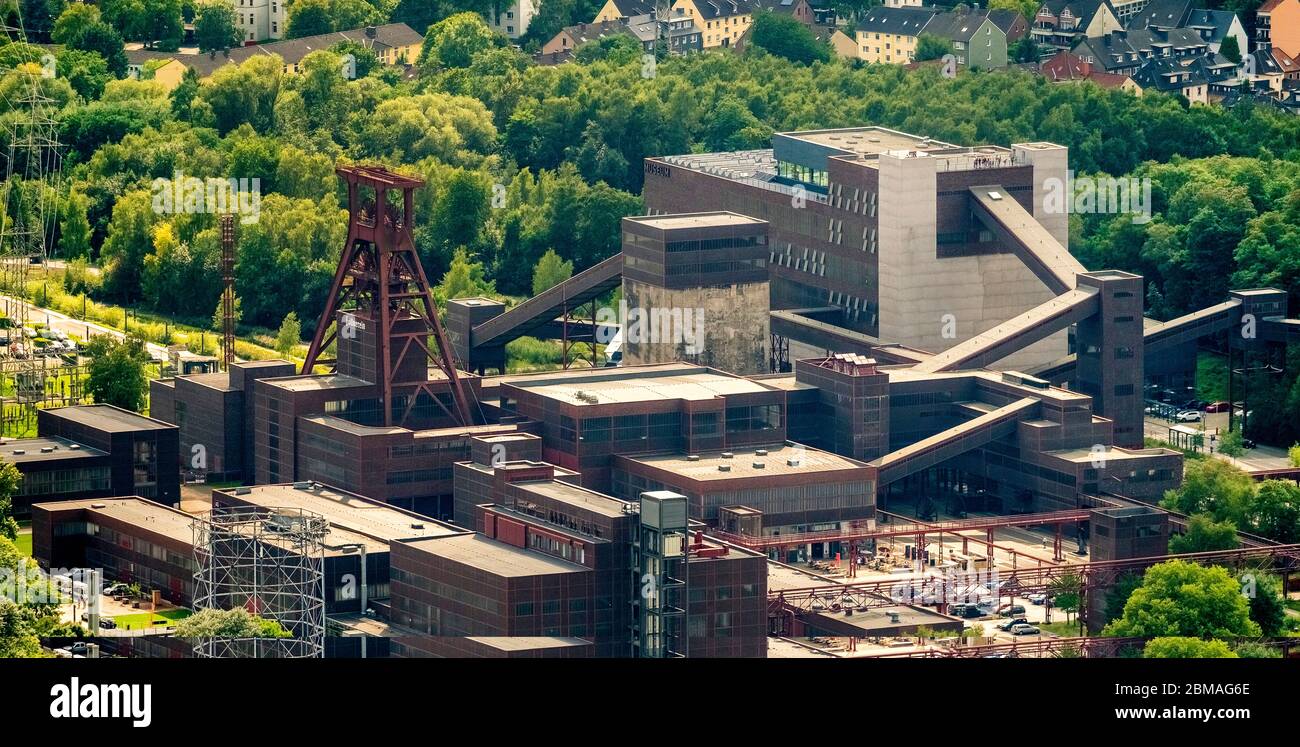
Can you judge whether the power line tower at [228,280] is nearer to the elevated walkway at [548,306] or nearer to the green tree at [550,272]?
the elevated walkway at [548,306]

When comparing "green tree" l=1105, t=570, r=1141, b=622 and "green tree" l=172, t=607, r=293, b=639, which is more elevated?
"green tree" l=172, t=607, r=293, b=639

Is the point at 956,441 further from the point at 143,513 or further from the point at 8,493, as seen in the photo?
the point at 8,493

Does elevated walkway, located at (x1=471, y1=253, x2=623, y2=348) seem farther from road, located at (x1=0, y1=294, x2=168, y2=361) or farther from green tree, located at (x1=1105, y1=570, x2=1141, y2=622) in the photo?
green tree, located at (x1=1105, y1=570, x2=1141, y2=622)

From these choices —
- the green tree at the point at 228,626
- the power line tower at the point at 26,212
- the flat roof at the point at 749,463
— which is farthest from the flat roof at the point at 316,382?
the green tree at the point at 228,626

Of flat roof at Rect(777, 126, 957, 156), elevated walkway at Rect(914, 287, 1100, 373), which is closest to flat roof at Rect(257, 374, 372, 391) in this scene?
elevated walkway at Rect(914, 287, 1100, 373)

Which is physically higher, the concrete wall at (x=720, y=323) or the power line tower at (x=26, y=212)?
the power line tower at (x=26, y=212)
